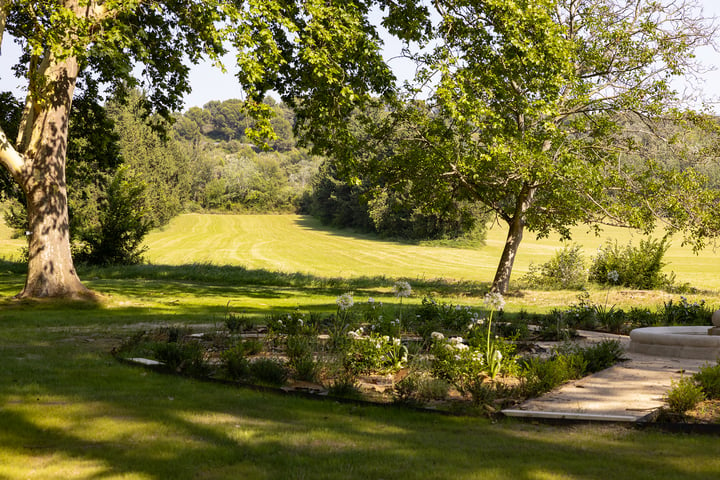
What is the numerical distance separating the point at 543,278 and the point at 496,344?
57.6 ft

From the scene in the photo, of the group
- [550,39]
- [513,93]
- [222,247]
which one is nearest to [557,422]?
[550,39]

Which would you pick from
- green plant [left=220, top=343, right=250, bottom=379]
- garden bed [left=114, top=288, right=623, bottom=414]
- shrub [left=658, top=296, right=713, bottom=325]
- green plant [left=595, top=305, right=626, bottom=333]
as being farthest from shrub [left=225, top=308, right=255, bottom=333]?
shrub [left=658, top=296, right=713, bottom=325]

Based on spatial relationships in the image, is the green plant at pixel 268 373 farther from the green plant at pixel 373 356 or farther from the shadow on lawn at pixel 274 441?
the green plant at pixel 373 356

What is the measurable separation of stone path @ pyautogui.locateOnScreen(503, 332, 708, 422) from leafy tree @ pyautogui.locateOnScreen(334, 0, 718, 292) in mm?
9333

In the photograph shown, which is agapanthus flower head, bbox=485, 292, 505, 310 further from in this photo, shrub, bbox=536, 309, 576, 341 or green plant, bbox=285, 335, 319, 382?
shrub, bbox=536, 309, 576, 341

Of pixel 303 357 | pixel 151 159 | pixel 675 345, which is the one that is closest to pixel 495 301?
pixel 303 357

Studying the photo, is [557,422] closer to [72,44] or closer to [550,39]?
[72,44]

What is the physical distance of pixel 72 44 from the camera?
11945 millimetres

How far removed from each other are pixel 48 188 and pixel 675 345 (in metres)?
13.1

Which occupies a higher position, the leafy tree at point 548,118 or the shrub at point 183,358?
the leafy tree at point 548,118

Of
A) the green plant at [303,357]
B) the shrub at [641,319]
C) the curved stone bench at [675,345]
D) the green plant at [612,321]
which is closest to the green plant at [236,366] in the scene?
the green plant at [303,357]

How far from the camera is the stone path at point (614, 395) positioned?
18.4ft

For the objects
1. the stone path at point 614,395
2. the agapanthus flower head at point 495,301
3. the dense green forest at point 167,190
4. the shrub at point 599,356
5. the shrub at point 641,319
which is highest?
the dense green forest at point 167,190

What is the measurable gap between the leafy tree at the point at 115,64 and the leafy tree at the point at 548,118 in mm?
2314
